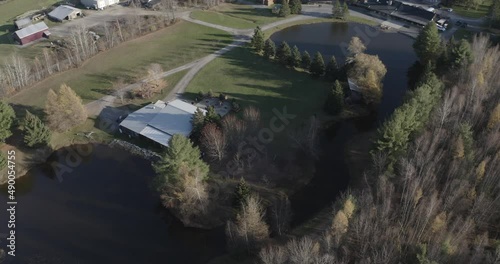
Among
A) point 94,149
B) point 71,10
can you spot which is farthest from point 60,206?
point 71,10

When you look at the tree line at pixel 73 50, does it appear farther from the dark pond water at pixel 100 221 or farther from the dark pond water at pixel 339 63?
the dark pond water at pixel 339 63

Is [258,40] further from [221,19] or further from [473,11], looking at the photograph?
[473,11]

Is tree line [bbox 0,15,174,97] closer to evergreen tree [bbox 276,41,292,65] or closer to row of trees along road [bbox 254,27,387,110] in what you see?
row of trees along road [bbox 254,27,387,110]

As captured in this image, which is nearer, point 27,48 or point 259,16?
point 27,48

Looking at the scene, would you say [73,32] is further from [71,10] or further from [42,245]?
[42,245]

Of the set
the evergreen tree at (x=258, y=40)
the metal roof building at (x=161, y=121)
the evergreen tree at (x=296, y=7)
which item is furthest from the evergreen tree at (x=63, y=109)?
the evergreen tree at (x=296, y=7)

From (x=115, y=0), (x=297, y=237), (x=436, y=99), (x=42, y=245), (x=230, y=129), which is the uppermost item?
(x=115, y=0)

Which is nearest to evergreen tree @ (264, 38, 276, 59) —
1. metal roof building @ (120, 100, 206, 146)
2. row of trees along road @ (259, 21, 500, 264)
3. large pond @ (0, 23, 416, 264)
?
metal roof building @ (120, 100, 206, 146)
